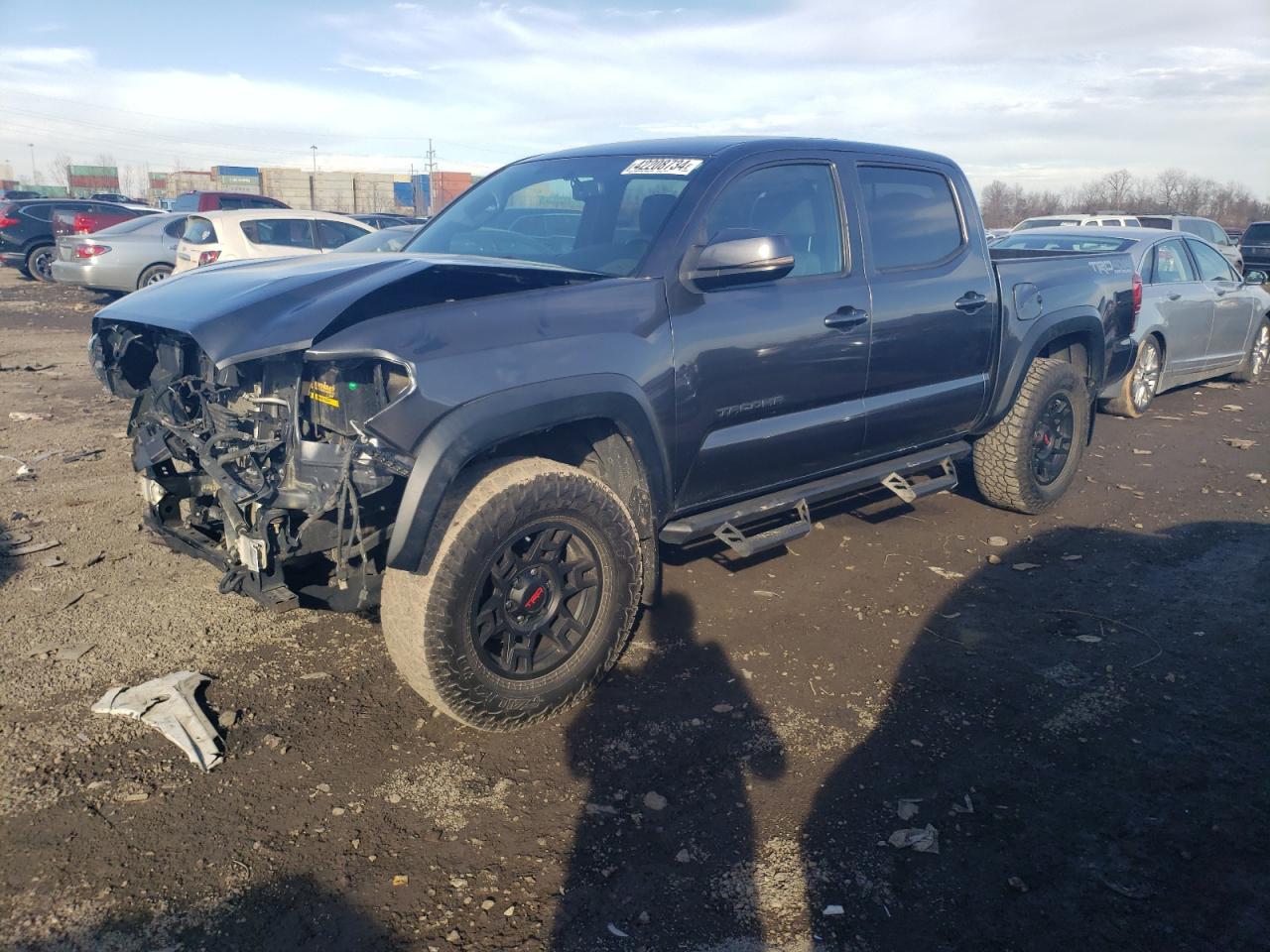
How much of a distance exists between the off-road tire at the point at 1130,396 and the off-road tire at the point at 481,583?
7179 mm

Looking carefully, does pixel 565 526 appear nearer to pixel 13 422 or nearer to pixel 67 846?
pixel 67 846

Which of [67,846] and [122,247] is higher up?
[122,247]

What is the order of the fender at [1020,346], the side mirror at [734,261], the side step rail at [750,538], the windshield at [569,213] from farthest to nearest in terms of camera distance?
the fender at [1020,346] → the side step rail at [750,538] → the windshield at [569,213] → the side mirror at [734,261]

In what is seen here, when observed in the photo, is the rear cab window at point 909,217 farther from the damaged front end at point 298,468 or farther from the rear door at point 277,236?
the rear door at point 277,236

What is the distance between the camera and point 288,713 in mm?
3447

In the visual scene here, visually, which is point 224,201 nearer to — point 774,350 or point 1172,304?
point 1172,304

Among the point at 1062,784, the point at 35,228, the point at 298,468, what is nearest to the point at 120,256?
the point at 35,228

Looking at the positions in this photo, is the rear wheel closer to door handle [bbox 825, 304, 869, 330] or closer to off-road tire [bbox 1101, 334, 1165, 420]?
off-road tire [bbox 1101, 334, 1165, 420]

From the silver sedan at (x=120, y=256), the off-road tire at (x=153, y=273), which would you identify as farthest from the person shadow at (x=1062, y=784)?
the silver sedan at (x=120, y=256)

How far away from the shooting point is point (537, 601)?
11.0ft

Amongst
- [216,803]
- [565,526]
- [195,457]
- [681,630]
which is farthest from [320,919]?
[681,630]

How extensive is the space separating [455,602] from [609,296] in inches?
48.4

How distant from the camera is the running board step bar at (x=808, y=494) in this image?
3926 millimetres

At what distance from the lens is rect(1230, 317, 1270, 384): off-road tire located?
1069cm
